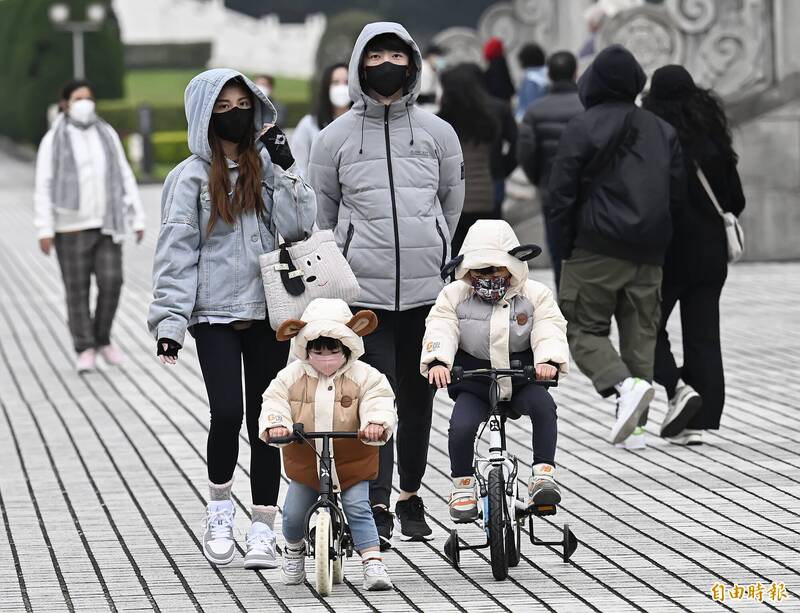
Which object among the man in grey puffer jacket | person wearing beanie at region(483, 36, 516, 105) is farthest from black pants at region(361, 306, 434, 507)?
person wearing beanie at region(483, 36, 516, 105)

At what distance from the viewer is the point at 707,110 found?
28.4 ft

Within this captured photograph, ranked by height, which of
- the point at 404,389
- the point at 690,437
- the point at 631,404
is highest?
the point at 404,389

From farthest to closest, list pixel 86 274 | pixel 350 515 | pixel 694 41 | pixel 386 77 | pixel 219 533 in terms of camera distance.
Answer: pixel 694 41, pixel 86 274, pixel 386 77, pixel 219 533, pixel 350 515

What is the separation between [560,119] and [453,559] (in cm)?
606

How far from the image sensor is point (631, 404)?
27.1ft

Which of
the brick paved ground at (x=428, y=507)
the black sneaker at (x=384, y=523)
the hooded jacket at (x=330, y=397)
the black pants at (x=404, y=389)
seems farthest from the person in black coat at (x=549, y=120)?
the hooded jacket at (x=330, y=397)

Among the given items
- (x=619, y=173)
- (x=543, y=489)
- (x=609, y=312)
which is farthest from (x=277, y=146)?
(x=609, y=312)

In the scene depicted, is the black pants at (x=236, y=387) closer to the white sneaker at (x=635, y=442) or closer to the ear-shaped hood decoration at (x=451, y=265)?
the ear-shaped hood decoration at (x=451, y=265)

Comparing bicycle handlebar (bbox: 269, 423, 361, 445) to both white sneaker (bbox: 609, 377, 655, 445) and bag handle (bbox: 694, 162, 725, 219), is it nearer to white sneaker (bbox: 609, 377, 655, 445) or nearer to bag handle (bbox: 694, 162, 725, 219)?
white sneaker (bbox: 609, 377, 655, 445)

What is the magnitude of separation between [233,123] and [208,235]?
378 mm

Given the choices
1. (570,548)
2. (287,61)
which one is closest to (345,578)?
(570,548)

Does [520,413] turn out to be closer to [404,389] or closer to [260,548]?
[404,389]

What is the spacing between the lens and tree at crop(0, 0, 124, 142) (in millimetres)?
40062

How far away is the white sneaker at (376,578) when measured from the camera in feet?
19.5
